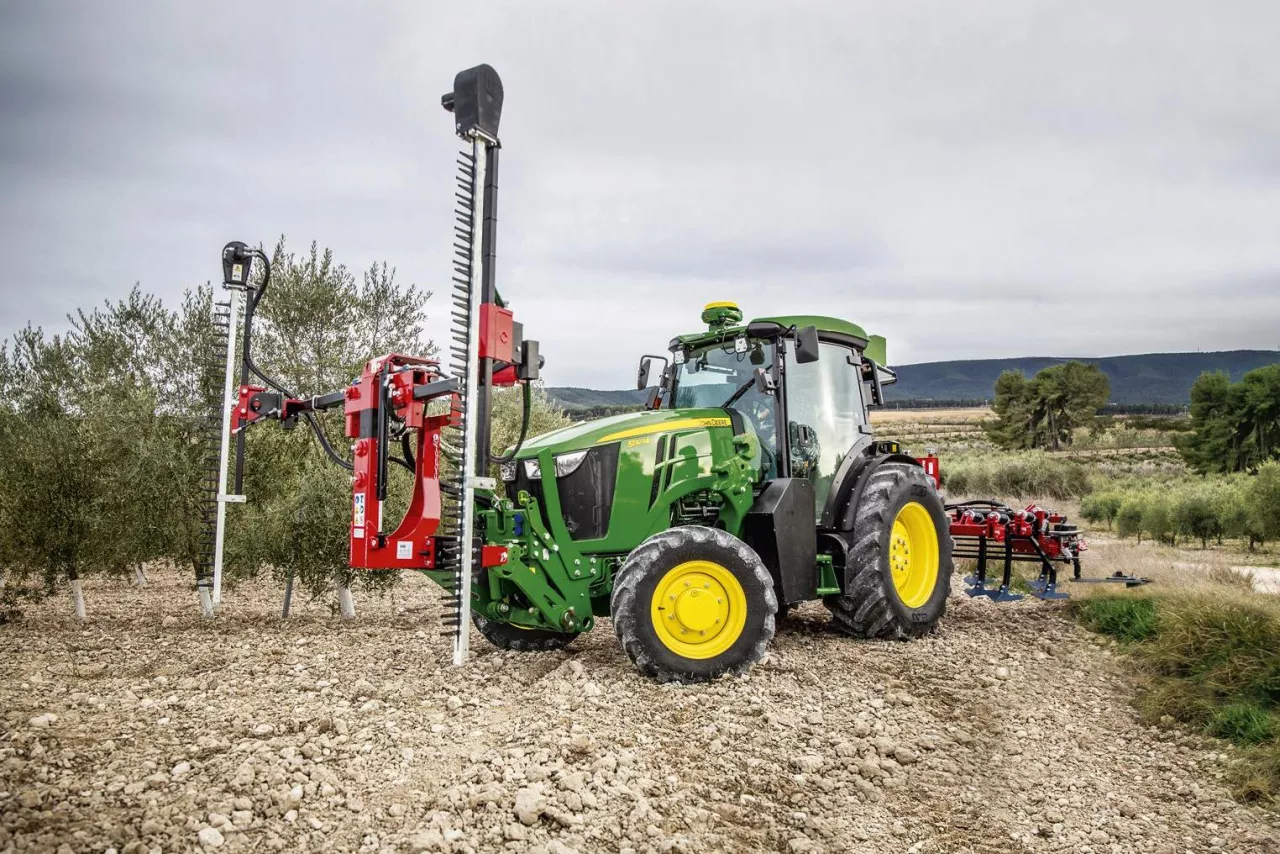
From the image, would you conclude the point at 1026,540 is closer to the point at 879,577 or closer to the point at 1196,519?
the point at 879,577

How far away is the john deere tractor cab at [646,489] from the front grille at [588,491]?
0.03 ft

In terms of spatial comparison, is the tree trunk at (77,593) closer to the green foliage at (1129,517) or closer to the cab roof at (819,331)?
the cab roof at (819,331)

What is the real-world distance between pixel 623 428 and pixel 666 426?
337 mm

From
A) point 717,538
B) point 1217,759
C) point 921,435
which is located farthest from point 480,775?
point 921,435

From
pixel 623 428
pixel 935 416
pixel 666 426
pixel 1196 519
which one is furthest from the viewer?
pixel 935 416

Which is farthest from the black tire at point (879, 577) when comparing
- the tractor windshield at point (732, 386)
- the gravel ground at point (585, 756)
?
the tractor windshield at point (732, 386)

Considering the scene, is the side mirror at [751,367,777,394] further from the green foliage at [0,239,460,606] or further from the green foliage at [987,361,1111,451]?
the green foliage at [987,361,1111,451]

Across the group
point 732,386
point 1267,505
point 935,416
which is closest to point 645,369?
point 732,386

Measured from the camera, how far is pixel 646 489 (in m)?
6.14

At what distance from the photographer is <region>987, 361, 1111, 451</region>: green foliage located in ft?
161

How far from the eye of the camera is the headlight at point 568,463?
19.8ft

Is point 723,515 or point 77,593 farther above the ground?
point 723,515

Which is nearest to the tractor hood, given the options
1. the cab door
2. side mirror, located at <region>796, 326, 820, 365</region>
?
the cab door

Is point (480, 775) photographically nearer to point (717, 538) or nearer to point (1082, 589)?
point (717, 538)
